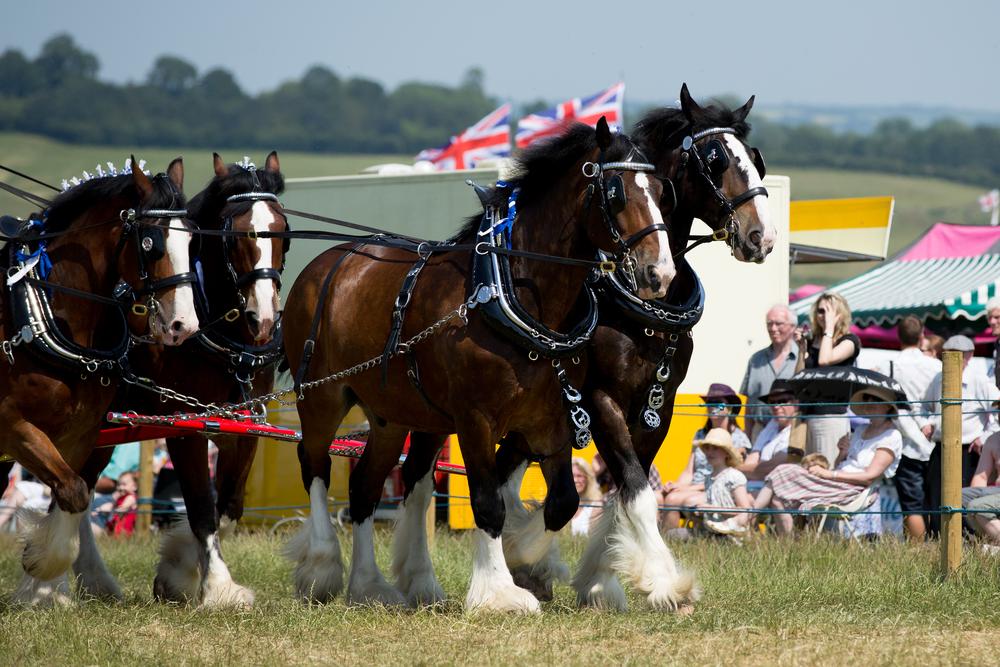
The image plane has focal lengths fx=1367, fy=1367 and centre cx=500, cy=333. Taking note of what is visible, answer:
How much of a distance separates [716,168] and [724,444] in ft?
11.1

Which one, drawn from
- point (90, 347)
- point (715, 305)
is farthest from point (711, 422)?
point (90, 347)

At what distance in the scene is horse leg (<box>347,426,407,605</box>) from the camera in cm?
722

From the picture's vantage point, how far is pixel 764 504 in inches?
370

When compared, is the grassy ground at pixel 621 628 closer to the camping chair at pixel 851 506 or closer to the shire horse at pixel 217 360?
the shire horse at pixel 217 360

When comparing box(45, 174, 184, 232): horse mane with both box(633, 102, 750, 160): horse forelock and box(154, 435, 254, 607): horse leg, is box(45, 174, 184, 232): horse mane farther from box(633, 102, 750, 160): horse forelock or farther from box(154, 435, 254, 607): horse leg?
box(633, 102, 750, 160): horse forelock

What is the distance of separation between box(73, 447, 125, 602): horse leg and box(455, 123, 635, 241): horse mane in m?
2.85

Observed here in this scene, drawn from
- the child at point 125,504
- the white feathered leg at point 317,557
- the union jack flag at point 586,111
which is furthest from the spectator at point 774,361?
the union jack flag at point 586,111

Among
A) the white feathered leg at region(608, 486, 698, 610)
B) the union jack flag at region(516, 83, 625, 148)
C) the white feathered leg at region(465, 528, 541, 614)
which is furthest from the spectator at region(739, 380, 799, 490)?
the union jack flag at region(516, 83, 625, 148)

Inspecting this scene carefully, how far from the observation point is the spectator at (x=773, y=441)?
9528mm

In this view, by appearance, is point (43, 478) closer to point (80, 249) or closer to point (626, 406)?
point (80, 249)

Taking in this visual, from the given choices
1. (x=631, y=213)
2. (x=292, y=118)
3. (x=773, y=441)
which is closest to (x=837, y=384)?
(x=773, y=441)

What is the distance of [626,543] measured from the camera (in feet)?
21.2

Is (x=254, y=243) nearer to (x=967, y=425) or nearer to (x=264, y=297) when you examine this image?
(x=264, y=297)

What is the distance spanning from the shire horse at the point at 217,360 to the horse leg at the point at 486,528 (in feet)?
4.65
